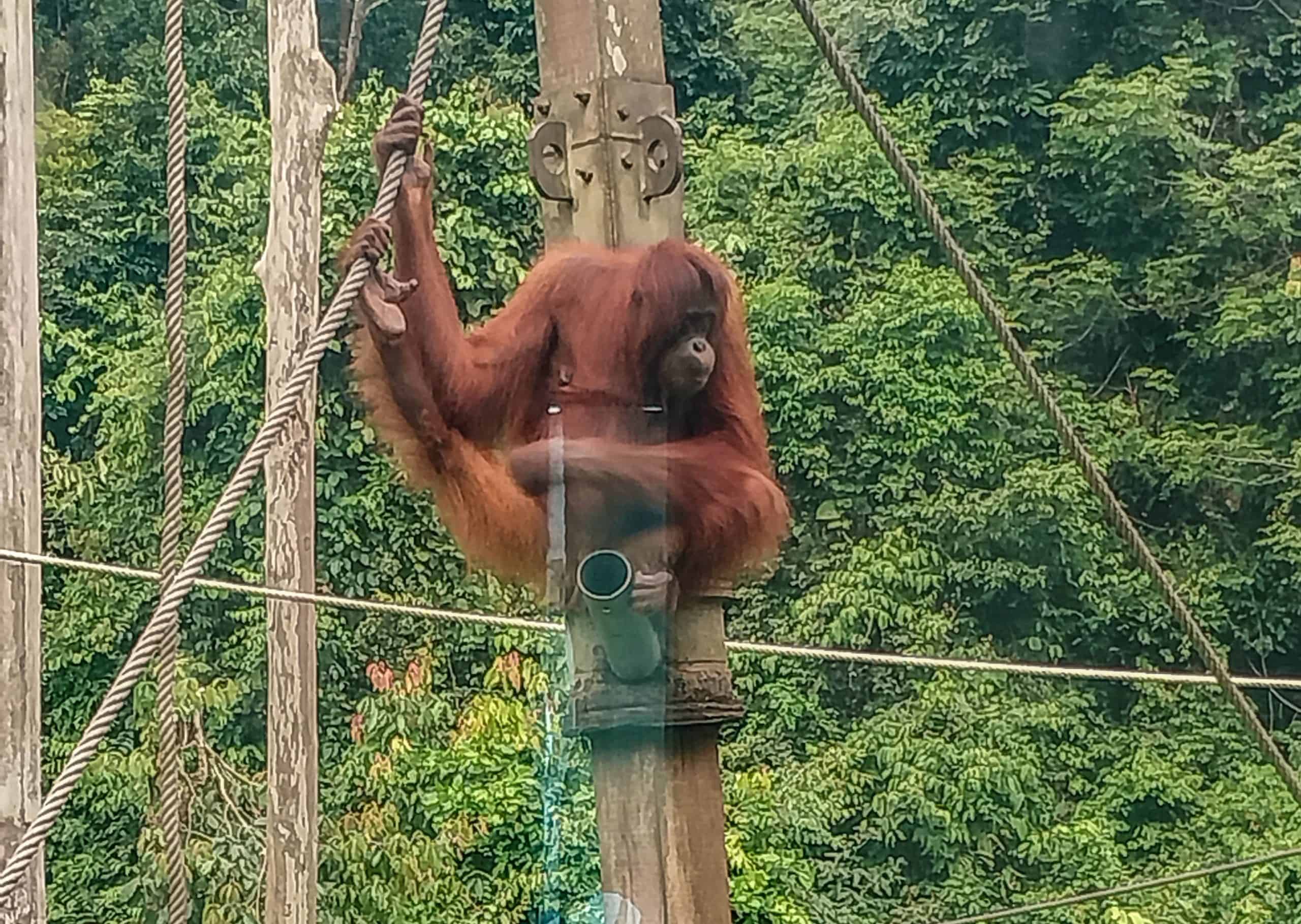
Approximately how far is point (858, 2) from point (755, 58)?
2.74 ft

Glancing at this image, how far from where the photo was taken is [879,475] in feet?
13.6

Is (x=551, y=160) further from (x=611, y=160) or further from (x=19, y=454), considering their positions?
(x=19, y=454)

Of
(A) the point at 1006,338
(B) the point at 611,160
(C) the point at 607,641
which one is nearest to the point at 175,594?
(C) the point at 607,641

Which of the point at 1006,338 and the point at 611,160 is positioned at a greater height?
the point at 611,160

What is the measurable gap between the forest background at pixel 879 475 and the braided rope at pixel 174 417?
2.13m

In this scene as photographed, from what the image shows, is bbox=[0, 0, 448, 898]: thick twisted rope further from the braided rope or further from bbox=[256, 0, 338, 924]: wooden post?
bbox=[256, 0, 338, 924]: wooden post

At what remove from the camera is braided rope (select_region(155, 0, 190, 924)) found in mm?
1310

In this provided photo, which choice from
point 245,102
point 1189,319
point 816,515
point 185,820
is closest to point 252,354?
point 245,102

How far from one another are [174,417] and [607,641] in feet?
1.32

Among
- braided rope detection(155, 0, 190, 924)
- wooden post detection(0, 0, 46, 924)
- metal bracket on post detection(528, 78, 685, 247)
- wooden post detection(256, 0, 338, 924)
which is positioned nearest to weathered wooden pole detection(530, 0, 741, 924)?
metal bracket on post detection(528, 78, 685, 247)

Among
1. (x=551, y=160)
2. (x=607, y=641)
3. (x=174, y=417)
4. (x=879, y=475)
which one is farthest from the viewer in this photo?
(x=879, y=475)

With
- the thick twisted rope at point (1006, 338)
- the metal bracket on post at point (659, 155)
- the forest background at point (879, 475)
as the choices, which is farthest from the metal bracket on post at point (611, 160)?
the forest background at point (879, 475)

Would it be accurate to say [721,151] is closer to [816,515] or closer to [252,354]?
[816,515]

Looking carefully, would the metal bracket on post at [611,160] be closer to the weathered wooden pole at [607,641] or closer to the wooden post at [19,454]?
the weathered wooden pole at [607,641]
